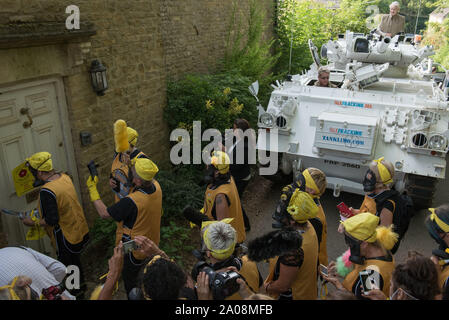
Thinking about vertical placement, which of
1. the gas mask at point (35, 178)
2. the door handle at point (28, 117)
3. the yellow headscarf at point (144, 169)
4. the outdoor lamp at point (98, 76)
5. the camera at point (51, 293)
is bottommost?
the camera at point (51, 293)

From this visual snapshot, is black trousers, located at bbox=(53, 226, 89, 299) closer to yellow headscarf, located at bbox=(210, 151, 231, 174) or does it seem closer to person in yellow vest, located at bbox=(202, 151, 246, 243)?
person in yellow vest, located at bbox=(202, 151, 246, 243)

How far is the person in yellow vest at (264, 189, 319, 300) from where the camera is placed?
2812 millimetres

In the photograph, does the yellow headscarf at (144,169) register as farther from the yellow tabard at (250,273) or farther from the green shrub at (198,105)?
the green shrub at (198,105)

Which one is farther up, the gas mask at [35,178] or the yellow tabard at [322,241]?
the gas mask at [35,178]

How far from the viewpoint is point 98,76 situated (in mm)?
5262

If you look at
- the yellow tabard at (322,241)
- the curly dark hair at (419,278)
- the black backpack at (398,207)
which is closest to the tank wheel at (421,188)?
the black backpack at (398,207)

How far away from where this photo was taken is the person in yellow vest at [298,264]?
2.81 metres

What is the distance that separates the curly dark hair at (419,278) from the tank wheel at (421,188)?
4024mm

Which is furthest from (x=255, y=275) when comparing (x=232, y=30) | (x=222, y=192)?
(x=232, y=30)

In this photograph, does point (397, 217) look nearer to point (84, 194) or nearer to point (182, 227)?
point (182, 227)

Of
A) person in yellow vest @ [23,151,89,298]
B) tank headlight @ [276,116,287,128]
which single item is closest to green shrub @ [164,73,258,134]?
tank headlight @ [276,116,287,128]

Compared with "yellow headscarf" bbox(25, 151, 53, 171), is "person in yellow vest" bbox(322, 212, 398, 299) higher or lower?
lower

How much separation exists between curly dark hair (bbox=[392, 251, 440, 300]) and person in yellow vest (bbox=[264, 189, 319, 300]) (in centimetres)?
75

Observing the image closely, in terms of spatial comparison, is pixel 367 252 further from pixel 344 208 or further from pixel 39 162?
pixel 39 162
